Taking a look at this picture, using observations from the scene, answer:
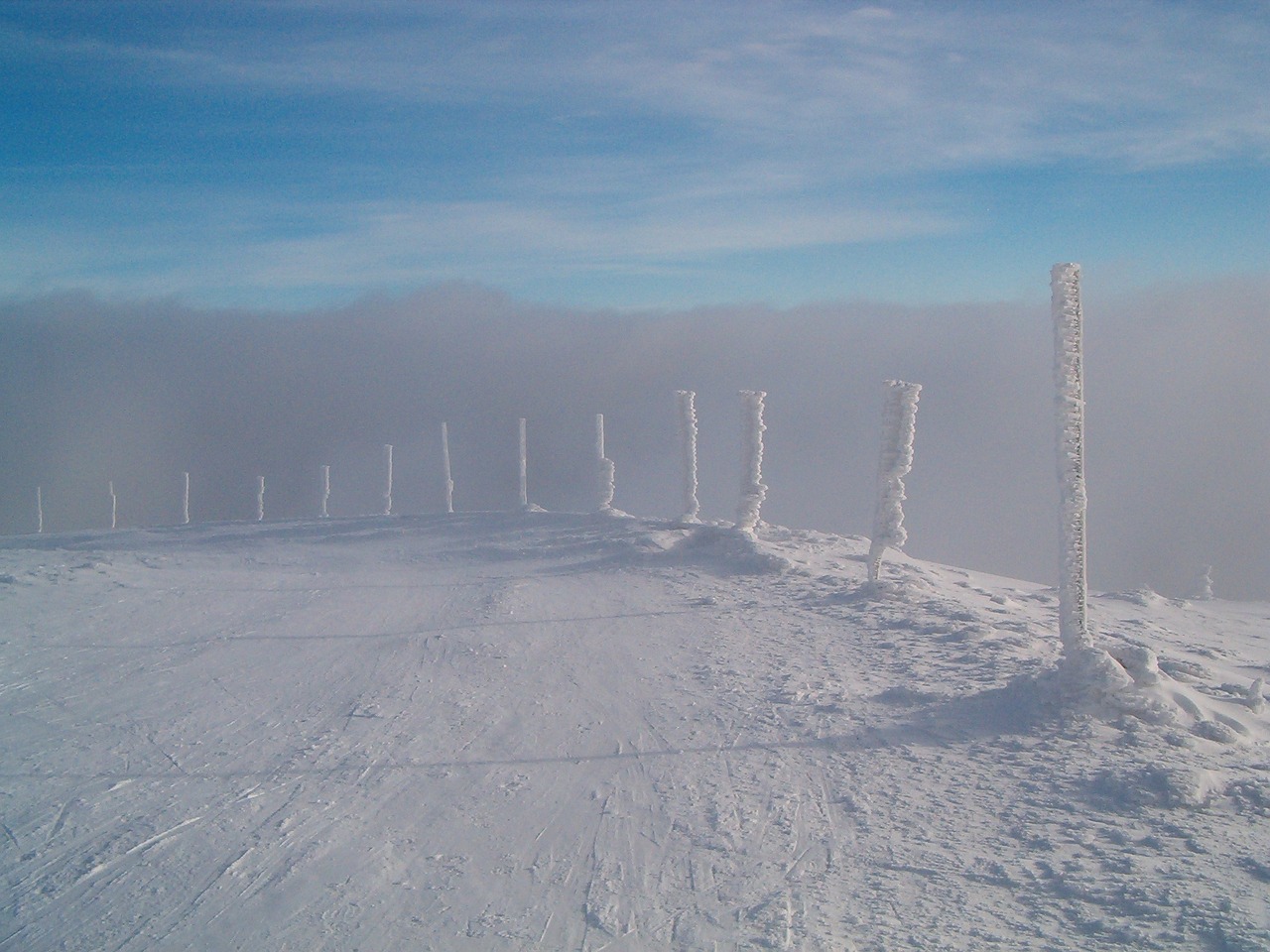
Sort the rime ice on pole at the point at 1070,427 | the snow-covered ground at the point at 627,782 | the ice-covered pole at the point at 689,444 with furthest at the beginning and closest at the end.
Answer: the ice-covered pole at the point at 689,444 < the rime ice on pole at the point at 1070,427 < the snow-covered ground at the point at 627,782

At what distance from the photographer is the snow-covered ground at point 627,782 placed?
5.24 m

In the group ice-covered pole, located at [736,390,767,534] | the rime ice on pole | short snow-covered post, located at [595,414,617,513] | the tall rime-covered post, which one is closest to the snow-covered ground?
the rime ice on pole

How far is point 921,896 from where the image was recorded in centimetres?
540

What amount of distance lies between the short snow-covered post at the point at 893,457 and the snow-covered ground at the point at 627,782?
1.06 m

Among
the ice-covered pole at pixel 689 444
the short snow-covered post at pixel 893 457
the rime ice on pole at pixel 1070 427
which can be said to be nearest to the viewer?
the rime ice on pole at pixel 1070 427

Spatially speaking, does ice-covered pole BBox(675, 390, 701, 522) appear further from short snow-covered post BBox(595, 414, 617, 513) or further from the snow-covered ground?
the snow-covered ground

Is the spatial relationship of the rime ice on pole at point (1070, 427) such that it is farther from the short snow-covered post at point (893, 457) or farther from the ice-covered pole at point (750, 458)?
the ice-covered pole at point (750, 458)

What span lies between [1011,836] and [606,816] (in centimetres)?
275

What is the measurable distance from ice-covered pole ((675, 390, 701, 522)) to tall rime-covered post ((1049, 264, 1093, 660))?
13366 mm

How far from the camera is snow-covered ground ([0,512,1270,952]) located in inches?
206

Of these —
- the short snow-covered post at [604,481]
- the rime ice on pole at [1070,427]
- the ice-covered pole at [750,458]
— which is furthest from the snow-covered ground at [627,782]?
the short snow-covered post at [604,481]

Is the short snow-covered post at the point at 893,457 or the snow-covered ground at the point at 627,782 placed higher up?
the short snow-covered post at the point at 893,457

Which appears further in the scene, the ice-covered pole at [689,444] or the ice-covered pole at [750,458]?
the ice-covered pole at [689,444]

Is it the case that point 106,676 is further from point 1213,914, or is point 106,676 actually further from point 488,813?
point 1213,914
